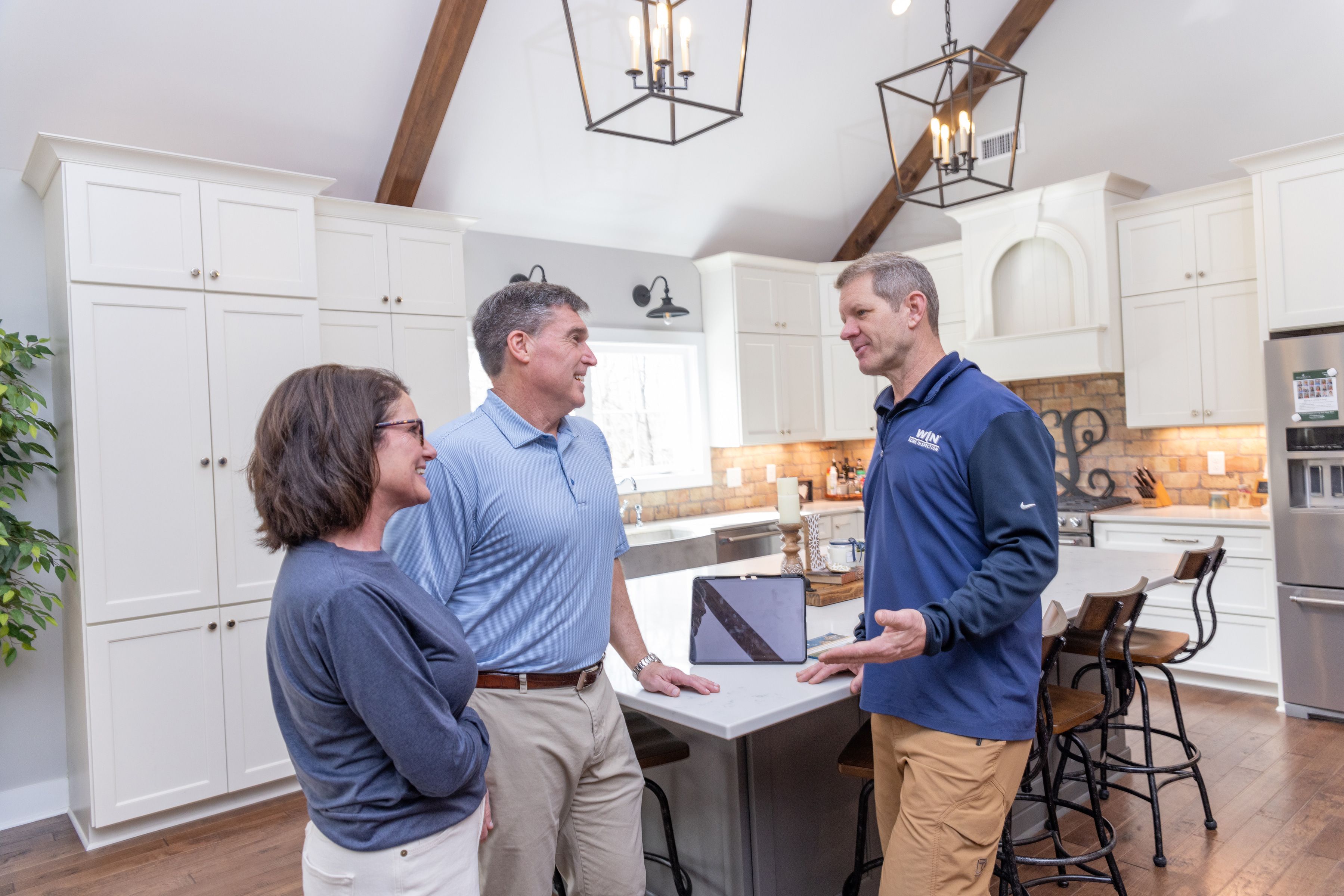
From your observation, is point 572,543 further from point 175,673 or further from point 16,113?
point 16,113

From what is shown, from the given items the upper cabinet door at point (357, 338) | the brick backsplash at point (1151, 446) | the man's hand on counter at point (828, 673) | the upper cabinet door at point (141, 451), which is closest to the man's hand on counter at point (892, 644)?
the man's hand on counter at point (828, 673)

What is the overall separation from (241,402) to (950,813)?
3.23 m

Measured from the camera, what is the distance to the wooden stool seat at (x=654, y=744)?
2.17 meters

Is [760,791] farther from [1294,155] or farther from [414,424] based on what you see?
[1294,155]

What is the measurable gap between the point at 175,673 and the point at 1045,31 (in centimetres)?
609

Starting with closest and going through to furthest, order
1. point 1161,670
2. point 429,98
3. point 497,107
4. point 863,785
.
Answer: point 863,785
point 1161,670
point 429,98
point 497,107

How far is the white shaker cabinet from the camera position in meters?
3.39

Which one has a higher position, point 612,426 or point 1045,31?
point 1045,31

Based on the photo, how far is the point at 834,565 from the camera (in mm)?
2914

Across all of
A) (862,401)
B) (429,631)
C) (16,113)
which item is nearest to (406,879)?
(429,631)

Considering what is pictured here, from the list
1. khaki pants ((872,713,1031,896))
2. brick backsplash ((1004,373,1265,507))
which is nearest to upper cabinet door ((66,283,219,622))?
khaki pants ((872,713,1031,896))

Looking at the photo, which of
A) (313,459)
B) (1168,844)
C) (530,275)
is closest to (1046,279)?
(530,275)

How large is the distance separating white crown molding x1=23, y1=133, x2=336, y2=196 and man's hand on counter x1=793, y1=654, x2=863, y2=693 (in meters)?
2.97

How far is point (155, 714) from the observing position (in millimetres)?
3508
